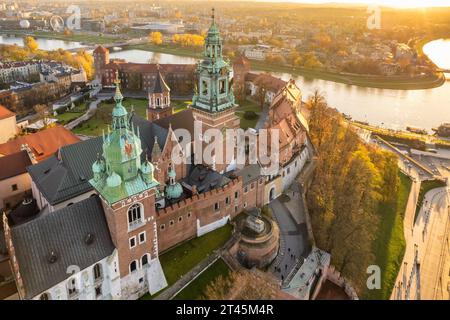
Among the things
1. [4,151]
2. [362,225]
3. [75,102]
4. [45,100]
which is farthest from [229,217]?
[45,100]

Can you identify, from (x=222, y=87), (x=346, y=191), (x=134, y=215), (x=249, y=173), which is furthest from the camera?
(x=346, y=191)

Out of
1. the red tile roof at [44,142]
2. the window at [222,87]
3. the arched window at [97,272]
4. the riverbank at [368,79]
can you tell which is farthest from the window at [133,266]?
the riverbank at [368,79]

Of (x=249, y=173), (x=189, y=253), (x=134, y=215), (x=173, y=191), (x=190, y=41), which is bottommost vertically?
(x=189, y=253)

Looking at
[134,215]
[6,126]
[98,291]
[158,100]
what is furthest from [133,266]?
[6,126]

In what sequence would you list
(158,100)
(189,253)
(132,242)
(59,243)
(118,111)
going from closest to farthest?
1. (118,111)
2. (59,243)
3. (132,242)
4. (189,253)
5. (158,100)

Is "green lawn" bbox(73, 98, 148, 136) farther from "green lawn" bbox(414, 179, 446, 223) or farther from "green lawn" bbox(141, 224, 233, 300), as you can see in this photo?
"green lawn" bbox(414, 179, 446, 223)

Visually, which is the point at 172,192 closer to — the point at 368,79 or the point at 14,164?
the point at 14,164

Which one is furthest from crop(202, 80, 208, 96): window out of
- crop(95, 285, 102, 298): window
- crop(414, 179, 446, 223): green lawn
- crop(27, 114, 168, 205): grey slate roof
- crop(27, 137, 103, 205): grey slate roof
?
crop(414, 179, 446, 223): green lawn

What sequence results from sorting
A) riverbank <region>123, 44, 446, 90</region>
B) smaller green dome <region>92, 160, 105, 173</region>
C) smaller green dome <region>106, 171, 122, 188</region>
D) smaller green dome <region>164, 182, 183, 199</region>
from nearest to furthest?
smaller green dome <region>106, 171, 122, 188</region>
smaller green dome <region>92, 160, 105, 173</region>
smaller green dome <region>164, 182, 183, 199</region>
riverbank <region>123, 44, 446, 90</region>

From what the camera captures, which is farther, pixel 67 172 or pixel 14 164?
pixel 14 164

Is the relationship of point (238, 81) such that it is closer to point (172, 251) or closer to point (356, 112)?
point (356, 112)
